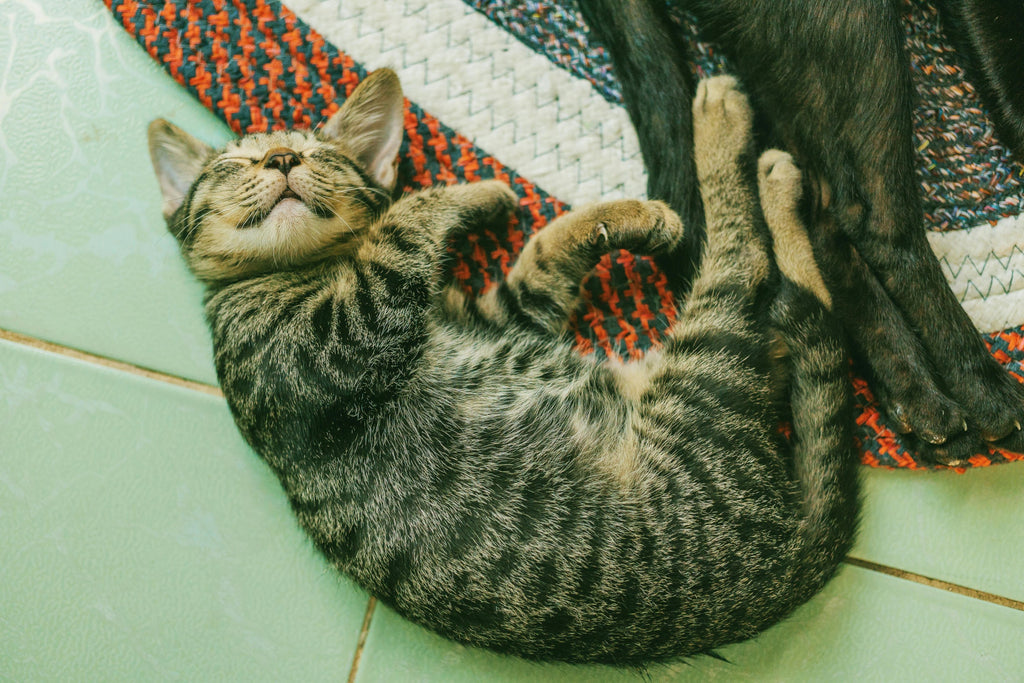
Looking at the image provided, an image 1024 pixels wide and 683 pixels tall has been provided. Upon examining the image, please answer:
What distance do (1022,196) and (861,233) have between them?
1.57 ft

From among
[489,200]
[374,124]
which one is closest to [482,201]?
[489,200]

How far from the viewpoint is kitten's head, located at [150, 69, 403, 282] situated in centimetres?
114

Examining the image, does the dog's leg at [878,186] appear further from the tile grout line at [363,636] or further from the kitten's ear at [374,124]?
the tile grout line at [363,636]

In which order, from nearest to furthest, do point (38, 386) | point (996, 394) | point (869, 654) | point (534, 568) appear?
point (534, 568), point (996, 394), point (869, 654), point (38, 386)

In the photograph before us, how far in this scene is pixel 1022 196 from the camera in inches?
50.1

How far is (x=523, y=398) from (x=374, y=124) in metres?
0.64

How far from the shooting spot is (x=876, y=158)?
106 cm

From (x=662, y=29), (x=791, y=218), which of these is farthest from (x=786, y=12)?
(x=791, y=218)

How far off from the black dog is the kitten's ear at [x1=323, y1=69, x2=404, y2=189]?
47cm

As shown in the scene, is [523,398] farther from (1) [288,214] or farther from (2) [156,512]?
(2) [156,512]

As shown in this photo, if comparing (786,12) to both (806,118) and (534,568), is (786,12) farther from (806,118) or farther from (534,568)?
(534,568)

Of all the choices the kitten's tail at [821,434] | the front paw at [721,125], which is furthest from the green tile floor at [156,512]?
the front paw at [721,125]

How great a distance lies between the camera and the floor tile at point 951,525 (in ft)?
4.09

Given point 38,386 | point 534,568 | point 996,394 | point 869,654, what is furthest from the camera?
point 38,386
